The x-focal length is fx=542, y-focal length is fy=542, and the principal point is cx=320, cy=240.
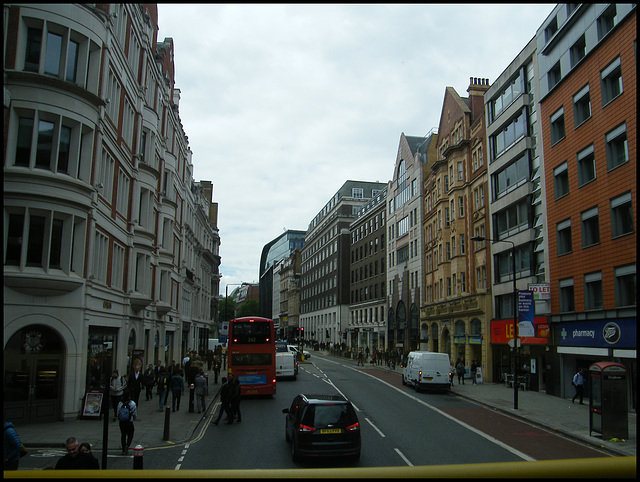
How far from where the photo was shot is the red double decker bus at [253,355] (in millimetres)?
29375

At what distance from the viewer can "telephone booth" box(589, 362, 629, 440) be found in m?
17.2

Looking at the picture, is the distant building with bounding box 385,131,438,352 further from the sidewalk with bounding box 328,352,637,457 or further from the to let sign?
the to let sign

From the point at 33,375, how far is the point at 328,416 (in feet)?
37.0

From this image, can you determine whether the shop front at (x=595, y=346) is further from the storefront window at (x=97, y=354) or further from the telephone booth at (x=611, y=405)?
the storefront window at (x=97, y=354)

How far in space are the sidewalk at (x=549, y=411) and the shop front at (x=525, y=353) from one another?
49.1 inches

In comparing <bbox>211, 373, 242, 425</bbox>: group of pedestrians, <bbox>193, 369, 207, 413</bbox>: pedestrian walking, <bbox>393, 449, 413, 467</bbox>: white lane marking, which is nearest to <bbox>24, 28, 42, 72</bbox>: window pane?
<bbox>211, 373, 242, 425</bbox>: group of pedestrians

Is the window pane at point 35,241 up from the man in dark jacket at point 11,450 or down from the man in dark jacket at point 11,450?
up

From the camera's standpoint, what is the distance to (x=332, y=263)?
101125 millimetres

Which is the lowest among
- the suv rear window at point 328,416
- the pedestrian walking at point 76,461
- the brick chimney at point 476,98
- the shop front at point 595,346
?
the suv rear window at point 328,416

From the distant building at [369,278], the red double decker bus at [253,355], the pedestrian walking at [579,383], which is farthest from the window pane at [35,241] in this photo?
the distant building at [369,278]

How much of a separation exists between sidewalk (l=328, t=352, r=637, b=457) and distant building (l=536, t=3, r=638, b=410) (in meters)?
2.36

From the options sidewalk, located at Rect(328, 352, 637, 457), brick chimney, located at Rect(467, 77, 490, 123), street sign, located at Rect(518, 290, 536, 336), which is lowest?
sidewalk, located at Rect(328, 352, 637, 457)

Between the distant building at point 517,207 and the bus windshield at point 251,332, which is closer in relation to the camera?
the bus windshield at point 251,332

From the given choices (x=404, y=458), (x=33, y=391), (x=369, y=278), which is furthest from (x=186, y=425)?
(x=369, y=278)
